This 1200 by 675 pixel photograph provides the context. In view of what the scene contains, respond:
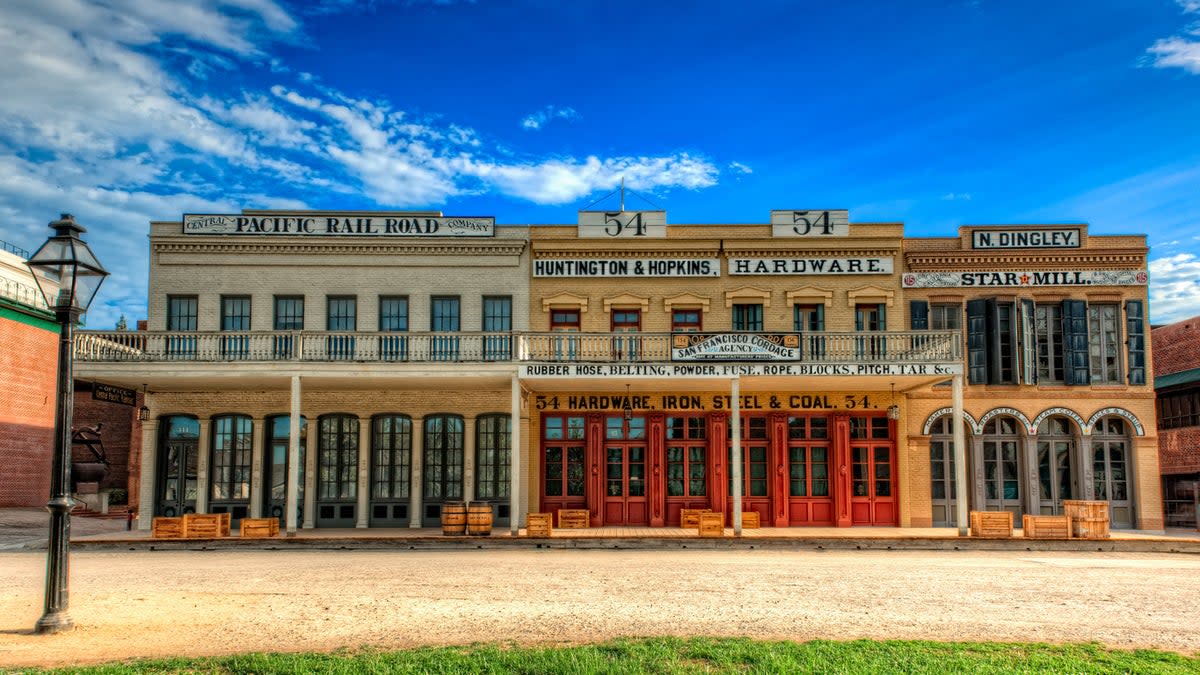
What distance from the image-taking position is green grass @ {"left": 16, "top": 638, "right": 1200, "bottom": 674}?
8383 millimetres

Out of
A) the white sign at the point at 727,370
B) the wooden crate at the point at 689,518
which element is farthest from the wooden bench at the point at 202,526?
the wooden crate at the point at 689,518

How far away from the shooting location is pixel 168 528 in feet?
62.2

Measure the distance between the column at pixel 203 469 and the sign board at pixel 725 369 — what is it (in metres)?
8.18

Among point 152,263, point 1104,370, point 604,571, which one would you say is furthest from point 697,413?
point 152,263

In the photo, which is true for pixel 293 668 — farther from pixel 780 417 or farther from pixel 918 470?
pixel 918 470

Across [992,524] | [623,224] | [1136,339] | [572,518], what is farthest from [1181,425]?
[572,518]

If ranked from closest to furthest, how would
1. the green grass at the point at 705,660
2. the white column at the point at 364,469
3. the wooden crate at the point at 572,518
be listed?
the green grass at the point at 705,660 → the wooden crate at the point at 572,518 → the white column at the point at 364,469

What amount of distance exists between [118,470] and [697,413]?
68.1 feet

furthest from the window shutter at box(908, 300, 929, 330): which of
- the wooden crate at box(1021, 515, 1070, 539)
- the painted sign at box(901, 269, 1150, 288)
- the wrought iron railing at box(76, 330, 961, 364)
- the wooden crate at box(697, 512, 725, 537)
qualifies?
the wooden crate at box(697, 512, 725, 537)

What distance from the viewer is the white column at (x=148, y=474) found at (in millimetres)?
21875

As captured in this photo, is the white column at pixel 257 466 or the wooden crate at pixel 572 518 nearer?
the wooden crate at pixel 572 518

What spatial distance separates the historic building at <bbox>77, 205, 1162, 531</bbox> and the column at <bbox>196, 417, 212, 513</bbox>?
1.6 inches

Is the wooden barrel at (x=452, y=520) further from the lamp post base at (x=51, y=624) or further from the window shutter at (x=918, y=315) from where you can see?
the window shutter at (x=918, y=315)

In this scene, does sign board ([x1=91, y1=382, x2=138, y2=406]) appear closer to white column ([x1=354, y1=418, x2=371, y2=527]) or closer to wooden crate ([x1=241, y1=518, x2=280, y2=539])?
wooden crate ([x1=241, y1=518, x2=280, y2=539])
